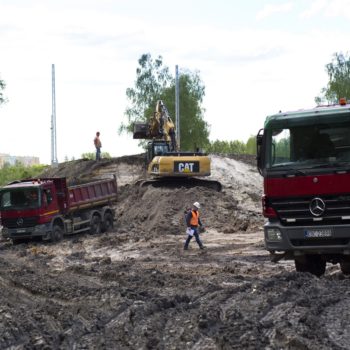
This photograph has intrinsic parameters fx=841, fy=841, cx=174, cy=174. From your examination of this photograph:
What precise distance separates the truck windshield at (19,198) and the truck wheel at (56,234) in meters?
1.30

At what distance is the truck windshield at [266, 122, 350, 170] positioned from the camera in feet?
46.5

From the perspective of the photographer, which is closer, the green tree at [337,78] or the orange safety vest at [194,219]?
the orange safety vest at [194,219]

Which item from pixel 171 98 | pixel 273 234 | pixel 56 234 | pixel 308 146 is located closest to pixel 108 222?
pixel 56 234

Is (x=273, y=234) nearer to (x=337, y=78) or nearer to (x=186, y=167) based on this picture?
(x=186, y=167)

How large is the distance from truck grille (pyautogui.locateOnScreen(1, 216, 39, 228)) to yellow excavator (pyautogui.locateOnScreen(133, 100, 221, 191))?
26.3 feet

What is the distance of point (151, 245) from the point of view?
2877cm

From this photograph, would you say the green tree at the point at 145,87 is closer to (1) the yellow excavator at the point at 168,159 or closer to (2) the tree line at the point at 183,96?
(2) the tree line at the point at 183,96

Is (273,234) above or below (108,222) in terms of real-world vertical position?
above

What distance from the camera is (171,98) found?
82.4 metres

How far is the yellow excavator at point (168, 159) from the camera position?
125ft

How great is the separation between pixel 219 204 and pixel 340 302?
24.9 m

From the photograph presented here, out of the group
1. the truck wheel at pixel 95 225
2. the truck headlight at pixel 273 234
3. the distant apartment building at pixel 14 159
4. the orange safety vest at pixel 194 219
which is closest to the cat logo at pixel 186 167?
the truck wheel at pixel 95 225

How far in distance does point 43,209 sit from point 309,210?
61.9 ft

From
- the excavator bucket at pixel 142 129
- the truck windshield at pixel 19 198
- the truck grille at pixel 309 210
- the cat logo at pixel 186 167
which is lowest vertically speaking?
the truck windshield at pixel 19 198
